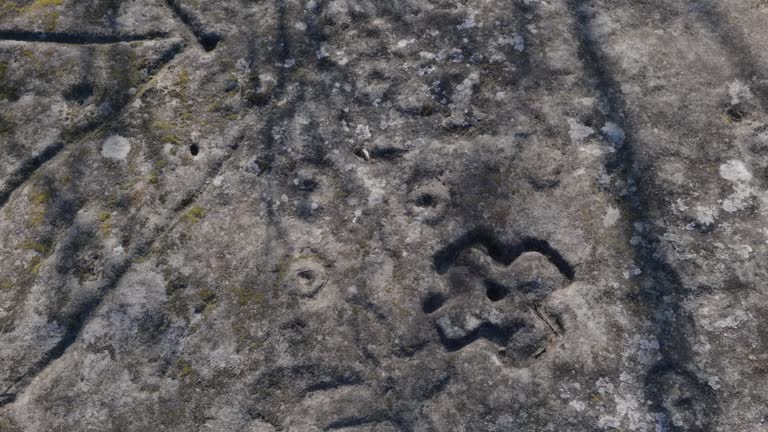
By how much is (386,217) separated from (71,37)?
1793 millimetres

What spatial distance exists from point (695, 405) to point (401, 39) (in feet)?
6.23

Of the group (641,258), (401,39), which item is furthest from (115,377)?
(641,258)

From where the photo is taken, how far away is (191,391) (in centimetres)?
258

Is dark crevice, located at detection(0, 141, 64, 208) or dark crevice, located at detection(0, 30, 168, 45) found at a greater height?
dark crevice, located at detection(0, 30, 168, 45)

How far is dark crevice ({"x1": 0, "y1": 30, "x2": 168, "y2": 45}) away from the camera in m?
3.24

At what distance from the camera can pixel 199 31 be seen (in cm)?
320

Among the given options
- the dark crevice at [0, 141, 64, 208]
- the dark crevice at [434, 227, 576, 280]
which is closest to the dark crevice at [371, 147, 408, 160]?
the dark crevice at [434, 227, 576, 280]

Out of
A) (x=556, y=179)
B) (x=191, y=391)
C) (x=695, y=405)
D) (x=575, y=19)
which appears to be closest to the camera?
(x=695, y=405)

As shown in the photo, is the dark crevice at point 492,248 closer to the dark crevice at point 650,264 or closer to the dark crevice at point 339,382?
the dark crevice at point 650,264

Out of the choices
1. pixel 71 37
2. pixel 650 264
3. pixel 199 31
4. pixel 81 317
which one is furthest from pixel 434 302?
pixel 71 37

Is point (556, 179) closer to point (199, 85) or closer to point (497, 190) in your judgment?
point (497, 190)

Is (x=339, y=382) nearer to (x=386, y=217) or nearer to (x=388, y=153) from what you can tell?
(x=386, y=217)

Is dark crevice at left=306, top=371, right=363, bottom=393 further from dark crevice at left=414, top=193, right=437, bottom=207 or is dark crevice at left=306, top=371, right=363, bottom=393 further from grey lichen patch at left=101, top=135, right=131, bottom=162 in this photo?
grey lichen patch at left=101, top=135, right=131, bottom=162

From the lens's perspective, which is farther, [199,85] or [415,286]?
[199,85]
